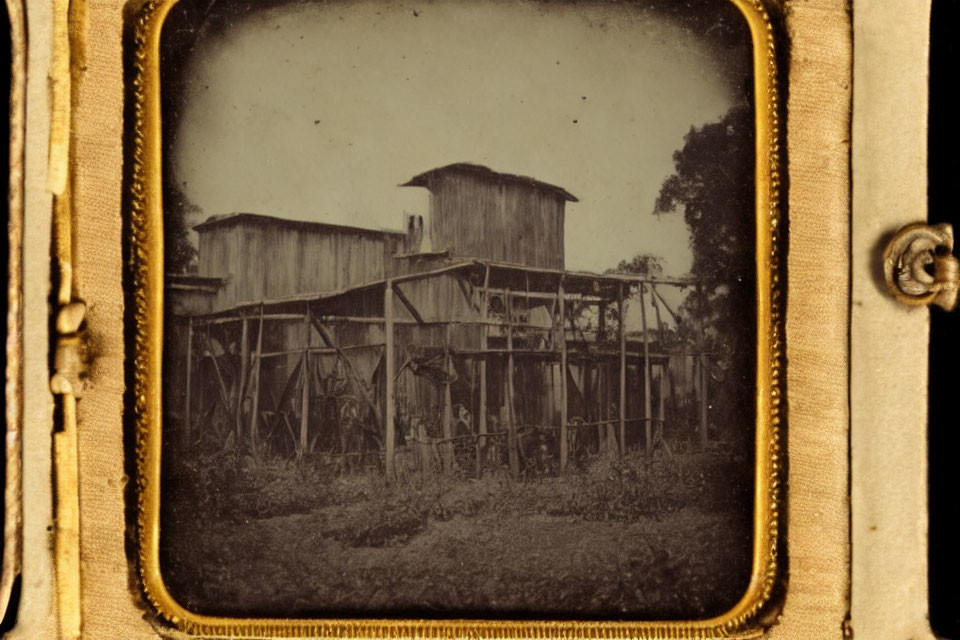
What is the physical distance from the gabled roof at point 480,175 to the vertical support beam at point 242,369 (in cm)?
45

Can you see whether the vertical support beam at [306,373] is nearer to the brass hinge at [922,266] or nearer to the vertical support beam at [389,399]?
the vertical support beam at [389,399]

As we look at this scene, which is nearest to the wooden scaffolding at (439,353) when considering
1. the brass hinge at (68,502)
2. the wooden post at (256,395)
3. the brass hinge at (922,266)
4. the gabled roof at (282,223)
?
the wooden post at (256,395)

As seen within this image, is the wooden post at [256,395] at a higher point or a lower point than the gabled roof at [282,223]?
lower

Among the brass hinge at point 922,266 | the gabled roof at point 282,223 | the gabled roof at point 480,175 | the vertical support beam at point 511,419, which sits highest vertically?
the gabled roof at point 480,175

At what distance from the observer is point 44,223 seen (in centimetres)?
147

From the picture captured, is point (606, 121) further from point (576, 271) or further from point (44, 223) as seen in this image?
point (44, 223)

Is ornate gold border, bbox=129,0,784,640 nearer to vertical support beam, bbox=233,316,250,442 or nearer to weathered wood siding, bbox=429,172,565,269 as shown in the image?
vertical support beam, bbox=233,316,250,442

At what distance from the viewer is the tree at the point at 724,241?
1.49m

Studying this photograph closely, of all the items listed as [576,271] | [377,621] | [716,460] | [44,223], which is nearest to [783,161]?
[576,271]

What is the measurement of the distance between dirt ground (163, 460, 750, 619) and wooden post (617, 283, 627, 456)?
0.50 feet

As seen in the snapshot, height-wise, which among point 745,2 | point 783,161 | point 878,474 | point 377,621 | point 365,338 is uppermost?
point 745,2

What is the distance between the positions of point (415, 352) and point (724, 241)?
70 cm

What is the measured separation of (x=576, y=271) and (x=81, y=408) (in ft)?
3.54

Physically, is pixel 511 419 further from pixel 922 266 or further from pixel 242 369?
pixel 922 266
